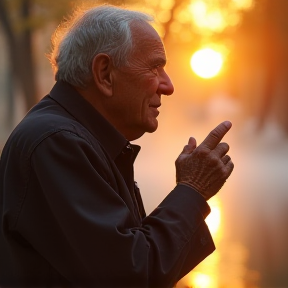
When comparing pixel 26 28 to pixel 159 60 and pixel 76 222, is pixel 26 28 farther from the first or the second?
pixel 76 222

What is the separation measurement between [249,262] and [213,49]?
10.6 m

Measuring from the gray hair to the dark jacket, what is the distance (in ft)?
0.68

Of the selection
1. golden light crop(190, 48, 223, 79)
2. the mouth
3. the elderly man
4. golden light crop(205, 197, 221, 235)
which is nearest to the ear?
the elderly man

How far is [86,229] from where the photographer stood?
1.89 metres

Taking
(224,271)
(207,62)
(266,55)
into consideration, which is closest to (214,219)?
(224,271)

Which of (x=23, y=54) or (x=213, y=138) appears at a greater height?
(x=23, y=54)

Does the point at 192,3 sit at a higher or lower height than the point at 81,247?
higher

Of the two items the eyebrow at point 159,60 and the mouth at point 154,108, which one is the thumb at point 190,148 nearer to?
the mouth at point 154,108

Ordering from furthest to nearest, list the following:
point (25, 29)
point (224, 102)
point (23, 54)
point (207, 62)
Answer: point (224, 102) → point (207, 62) → point (23, 54) → point (25, 29)

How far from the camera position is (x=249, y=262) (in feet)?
19.9

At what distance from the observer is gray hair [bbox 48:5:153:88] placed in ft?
7.43

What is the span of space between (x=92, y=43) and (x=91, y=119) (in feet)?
0.77

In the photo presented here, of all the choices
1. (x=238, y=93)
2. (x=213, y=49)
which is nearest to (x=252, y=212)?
(x=213, y=49)

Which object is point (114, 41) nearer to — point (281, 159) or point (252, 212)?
point (252, 212)
